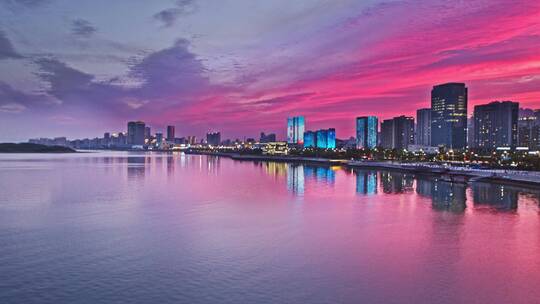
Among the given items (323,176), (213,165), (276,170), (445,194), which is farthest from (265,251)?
(213,165)

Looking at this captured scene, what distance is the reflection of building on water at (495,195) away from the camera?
27.8 metres

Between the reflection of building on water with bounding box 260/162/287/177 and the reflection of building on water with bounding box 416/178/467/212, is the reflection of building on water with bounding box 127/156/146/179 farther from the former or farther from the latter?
the reflection of building on water with bounding box 416/178/467/212

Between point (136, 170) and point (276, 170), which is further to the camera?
point (276, 170)

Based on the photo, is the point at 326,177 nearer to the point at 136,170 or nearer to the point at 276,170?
the point at 276,170

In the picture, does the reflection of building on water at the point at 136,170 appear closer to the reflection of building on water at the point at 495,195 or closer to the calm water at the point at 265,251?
the calm water at the point at 265,251

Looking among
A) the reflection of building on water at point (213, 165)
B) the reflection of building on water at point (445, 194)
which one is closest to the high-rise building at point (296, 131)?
the reflection of building on water at point (213, 165)

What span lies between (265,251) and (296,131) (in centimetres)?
16698

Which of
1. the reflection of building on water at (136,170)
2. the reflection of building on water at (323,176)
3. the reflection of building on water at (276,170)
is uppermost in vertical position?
the reflection of building on water at (136,170)

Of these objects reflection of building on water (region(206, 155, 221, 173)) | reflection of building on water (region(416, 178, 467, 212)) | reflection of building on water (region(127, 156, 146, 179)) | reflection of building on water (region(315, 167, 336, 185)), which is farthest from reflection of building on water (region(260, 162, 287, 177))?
reflection of building on water (region(416, 178, 467, 212))

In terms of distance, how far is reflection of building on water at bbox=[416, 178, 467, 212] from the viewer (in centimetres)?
2711

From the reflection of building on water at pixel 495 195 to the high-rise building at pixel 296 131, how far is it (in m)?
138

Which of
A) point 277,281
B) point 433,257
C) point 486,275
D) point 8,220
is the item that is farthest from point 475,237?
point 8,220

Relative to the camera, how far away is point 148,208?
984 inches

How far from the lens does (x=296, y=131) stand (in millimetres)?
181250
